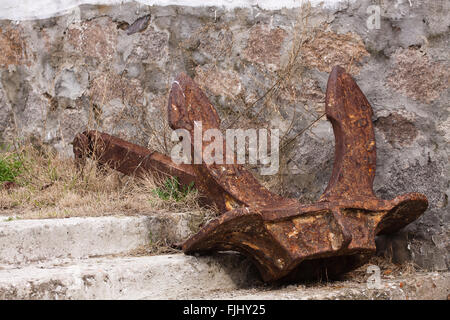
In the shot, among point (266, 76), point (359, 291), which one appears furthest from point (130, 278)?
point (266, 76)

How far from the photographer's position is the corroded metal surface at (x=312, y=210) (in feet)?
7.19

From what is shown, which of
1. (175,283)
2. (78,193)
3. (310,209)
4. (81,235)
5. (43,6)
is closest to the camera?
(310,209)

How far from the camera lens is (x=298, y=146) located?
3.16m

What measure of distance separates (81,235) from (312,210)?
108cm

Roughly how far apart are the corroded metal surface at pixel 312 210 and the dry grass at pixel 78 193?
2.07 feet

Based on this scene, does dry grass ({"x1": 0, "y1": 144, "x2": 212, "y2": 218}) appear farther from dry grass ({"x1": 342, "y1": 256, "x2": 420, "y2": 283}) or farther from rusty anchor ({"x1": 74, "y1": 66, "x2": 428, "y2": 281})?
dry grass ({"x1": 342, "y1": 256, "x2": 420, "y2": 283})

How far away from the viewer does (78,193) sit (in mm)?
3271

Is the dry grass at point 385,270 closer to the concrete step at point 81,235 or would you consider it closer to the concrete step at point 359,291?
the concrete step at point 359,291

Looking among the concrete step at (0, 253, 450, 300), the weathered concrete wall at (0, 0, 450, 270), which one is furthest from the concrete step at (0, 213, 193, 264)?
the weathered concrete wall at (0, 0, 450, 270)

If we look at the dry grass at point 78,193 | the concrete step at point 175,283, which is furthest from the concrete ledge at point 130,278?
the dry grass at point 78,193

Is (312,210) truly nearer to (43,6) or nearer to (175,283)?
(175,283)

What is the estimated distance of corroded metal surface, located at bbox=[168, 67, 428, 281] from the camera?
7.19 feet
